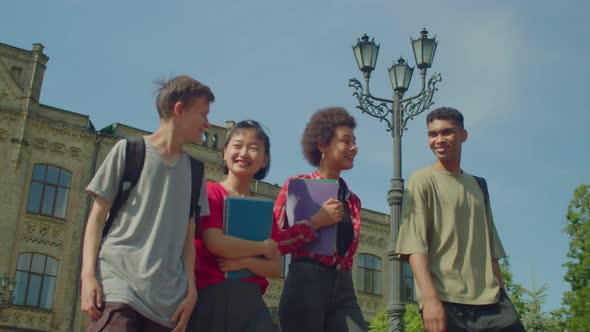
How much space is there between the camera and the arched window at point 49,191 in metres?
24.0

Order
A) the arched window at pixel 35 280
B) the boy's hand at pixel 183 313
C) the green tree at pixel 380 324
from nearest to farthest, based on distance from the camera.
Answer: the boy's hand at pixel 183 313 < the arched window at pixel 35 280 < the green tree at pixel 380 324

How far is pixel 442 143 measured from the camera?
14.7ft

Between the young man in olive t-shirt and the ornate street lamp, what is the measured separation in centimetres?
1852

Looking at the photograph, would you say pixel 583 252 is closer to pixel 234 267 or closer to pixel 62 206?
pixel 62 206

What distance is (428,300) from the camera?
3959 millimetres

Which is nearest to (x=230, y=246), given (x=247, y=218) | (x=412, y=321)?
(x=247, y=218)

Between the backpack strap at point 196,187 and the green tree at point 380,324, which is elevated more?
the green tree at point 380,324

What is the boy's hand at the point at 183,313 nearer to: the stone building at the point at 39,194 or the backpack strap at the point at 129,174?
the backpack strap at the point at 129,174

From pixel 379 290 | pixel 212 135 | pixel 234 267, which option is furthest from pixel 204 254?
pixel 379 290

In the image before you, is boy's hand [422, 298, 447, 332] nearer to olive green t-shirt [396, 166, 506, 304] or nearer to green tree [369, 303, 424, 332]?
olive green t-shirt [396, 166, 506, 304]

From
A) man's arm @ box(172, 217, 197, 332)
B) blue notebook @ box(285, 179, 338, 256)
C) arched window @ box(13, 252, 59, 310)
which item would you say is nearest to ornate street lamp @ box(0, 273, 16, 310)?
arched window @ box(13, 252, 59, 310)

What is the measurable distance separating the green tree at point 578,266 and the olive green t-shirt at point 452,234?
2264 centimetres

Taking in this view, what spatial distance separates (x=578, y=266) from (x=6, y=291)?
2073 centimetres

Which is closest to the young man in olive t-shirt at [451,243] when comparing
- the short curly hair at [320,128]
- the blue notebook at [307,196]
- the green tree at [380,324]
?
the blue notebook at [307,196]
